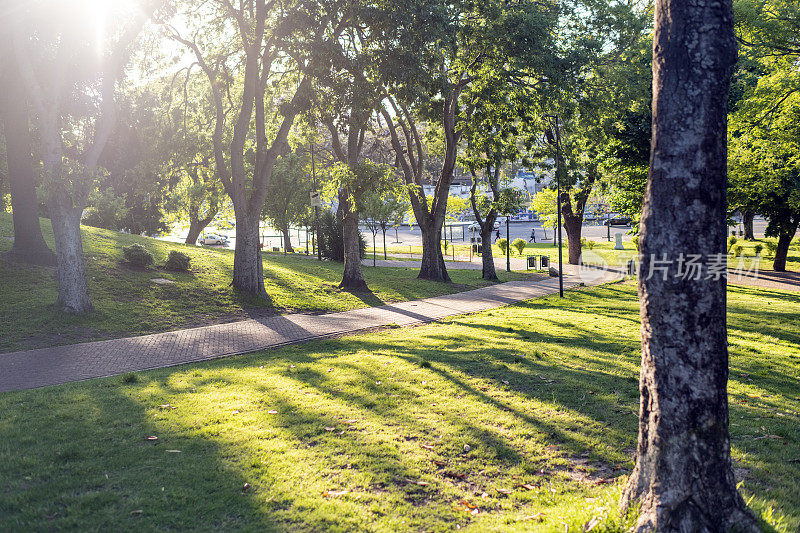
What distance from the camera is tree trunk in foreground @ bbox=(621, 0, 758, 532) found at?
351cm

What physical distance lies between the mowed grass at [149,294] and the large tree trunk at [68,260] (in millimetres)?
323

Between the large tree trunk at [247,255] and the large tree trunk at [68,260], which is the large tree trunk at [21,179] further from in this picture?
the large tree trunk at [247,255]

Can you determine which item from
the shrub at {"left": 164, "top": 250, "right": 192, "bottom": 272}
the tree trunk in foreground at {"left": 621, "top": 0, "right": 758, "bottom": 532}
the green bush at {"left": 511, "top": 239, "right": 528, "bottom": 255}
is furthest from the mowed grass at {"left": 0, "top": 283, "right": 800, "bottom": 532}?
the green bush at {"left": 511, "top": 239, "right": 528, "bottom": 255}

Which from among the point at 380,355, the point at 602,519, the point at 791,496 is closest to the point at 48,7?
the point at 380,355

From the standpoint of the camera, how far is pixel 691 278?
3.58m

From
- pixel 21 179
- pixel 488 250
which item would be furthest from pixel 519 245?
pixel 21 179

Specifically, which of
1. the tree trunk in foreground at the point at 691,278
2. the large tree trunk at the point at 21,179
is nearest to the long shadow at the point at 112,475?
the tree trunk in foreground at the point at 691,278

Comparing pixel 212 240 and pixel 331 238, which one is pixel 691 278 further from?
pixel 212 240

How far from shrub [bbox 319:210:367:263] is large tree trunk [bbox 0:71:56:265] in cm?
1488

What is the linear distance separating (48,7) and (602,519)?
15361 mm

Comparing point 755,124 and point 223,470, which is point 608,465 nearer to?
point 223,470

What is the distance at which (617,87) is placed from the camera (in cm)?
1800

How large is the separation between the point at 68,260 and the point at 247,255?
496cm

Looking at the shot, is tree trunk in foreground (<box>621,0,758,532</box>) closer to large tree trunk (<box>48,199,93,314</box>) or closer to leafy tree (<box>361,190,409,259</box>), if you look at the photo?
large tree trunk (<box>48,199,93,314</box>)
